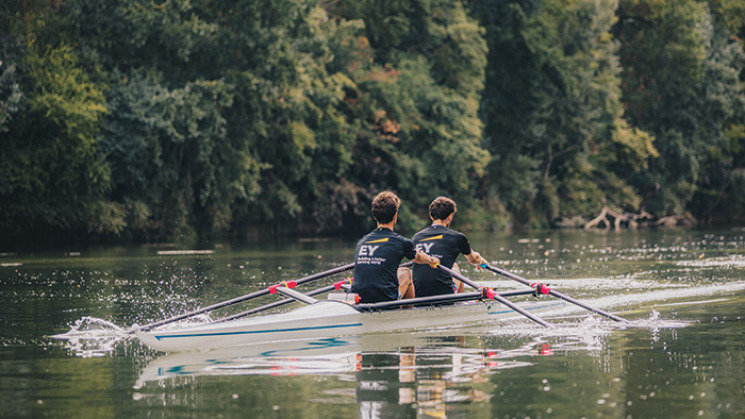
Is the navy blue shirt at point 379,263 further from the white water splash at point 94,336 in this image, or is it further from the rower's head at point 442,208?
the white water splash at point 94,336

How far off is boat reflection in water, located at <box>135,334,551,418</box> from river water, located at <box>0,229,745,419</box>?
0.8 inches

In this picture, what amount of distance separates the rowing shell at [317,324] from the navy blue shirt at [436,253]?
0.36m

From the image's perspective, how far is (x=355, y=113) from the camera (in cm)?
5397

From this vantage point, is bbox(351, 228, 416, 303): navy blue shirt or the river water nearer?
the river water

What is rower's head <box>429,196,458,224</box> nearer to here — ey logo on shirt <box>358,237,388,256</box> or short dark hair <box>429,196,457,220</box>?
short dark hair <box>429,196,457,220</box>

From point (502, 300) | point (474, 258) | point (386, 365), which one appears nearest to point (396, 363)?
point (386, 365)

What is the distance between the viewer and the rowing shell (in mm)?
12070

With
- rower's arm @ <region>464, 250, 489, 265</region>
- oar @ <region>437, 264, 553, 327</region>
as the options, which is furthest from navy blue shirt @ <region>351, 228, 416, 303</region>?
rower's arm @ <region>464, 250, 489, 265</region>

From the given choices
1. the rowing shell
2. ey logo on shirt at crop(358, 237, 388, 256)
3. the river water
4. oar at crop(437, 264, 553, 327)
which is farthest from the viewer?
oar at crop(437, 264, 553, 327)

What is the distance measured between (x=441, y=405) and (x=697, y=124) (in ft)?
210

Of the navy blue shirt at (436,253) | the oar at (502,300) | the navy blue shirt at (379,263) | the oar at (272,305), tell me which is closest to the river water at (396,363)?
the oar at (502,300)

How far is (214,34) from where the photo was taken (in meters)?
43.7

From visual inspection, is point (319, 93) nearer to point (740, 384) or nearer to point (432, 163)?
point (432, 163)

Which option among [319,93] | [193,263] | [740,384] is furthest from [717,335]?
[319,93]
